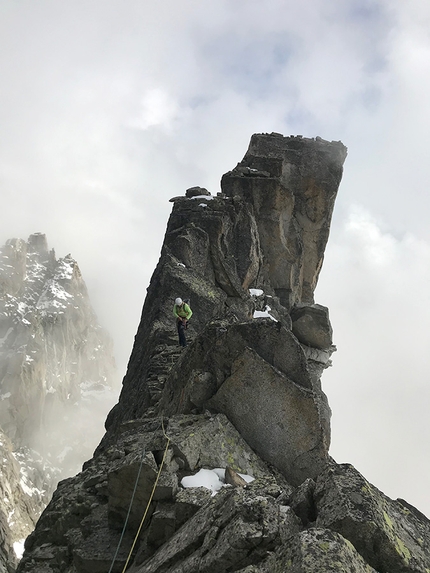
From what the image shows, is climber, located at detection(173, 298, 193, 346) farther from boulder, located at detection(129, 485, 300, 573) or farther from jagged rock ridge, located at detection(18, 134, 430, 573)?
boulder, located at detection(129, 485, 300, 573)

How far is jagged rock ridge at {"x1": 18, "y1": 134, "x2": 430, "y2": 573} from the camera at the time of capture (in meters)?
6.08

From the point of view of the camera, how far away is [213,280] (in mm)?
30156

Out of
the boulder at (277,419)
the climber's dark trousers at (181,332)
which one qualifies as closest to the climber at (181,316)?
the climber's dark trousers at (181,332)

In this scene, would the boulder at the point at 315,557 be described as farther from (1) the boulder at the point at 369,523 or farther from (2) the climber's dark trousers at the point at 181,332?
(2) the climber's dark trousers at the point at 181,332

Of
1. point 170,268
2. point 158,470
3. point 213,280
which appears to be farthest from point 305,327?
point 158,470

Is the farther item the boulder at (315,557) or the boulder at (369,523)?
the boulder at (369,523)

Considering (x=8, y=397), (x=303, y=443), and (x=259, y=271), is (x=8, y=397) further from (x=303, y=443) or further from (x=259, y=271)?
(x=303, y=443)

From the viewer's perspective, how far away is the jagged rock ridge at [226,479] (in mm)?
6082

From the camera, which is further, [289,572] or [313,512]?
[313,512]

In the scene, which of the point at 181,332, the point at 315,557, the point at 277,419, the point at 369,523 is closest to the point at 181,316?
the point at 181,332

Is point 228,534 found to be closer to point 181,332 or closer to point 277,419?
point 277,419

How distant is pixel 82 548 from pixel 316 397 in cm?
629

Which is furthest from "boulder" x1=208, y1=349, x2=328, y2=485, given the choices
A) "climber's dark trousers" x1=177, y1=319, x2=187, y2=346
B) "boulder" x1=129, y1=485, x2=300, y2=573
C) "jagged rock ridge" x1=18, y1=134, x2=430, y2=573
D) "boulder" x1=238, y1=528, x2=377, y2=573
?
"climber's dark trousers" x1=177, y1=319, x2=187, y2=346

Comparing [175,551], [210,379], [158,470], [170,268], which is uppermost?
[170,268]
